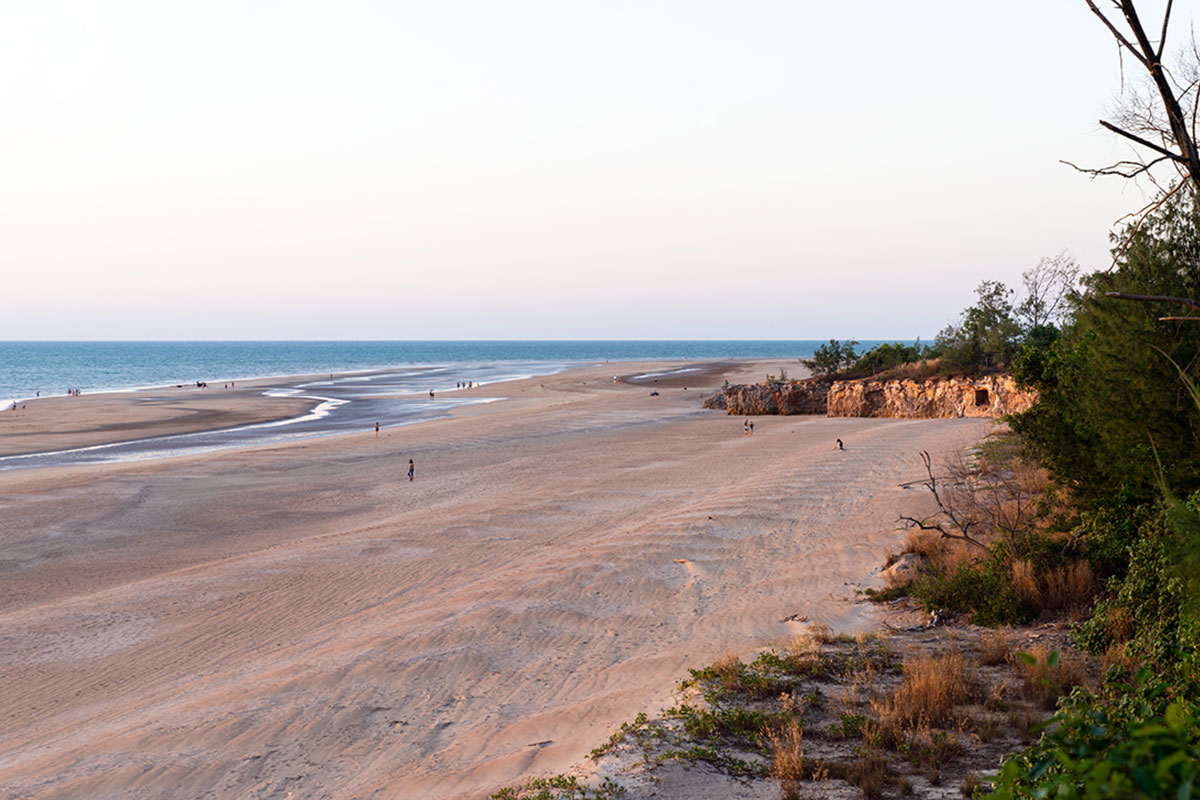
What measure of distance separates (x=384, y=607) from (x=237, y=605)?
2932 mm

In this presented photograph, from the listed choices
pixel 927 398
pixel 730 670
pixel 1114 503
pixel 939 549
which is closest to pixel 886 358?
pixel 927 398

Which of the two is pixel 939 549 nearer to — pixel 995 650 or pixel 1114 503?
pixel 1114 503

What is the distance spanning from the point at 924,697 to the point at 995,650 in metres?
2.17

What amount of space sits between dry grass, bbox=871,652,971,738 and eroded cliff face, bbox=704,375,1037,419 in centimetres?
2978

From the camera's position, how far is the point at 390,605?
15156mm

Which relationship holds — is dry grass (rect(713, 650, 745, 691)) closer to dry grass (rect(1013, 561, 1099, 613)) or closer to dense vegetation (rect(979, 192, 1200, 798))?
dense vegetation (rect(979, 192, 1200, 798))

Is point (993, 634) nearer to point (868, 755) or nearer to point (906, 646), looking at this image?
point (906, 646)

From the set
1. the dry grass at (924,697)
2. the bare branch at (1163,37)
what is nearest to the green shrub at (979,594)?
the dry grass at (924,697)

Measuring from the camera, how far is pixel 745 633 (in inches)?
486

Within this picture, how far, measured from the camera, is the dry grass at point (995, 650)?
10070mm

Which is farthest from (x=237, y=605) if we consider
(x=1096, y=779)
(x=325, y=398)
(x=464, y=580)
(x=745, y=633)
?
(x=325, y=398)

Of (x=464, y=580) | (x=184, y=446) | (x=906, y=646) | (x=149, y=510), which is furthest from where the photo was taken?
(x=184, y=446)

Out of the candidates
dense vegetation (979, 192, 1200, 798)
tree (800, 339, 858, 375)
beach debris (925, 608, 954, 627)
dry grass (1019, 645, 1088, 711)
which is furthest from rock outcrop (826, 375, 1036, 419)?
dry grass (1019, 645, 1088, 711)

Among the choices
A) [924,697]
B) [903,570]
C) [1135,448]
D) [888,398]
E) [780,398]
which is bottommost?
[903,570]
